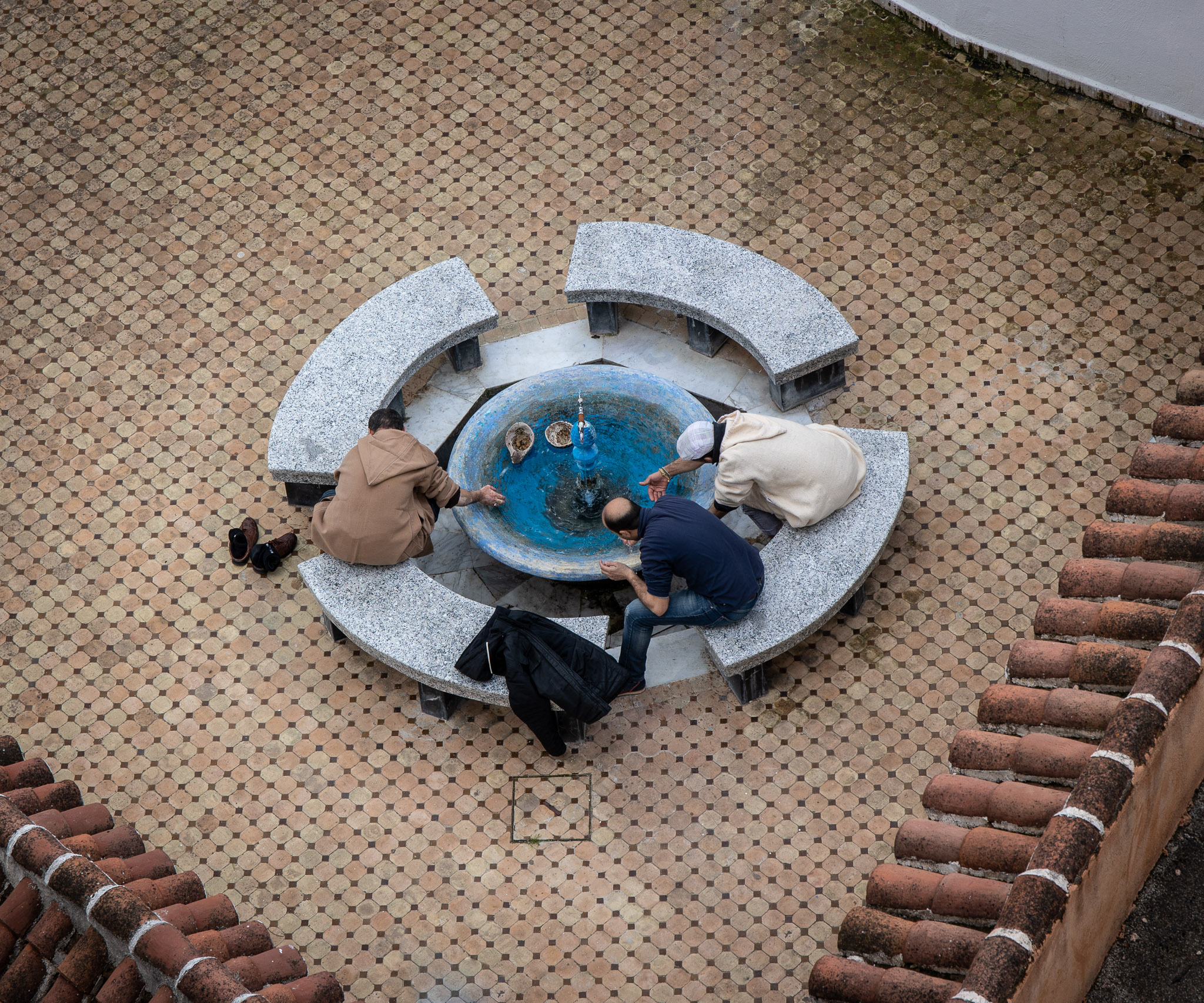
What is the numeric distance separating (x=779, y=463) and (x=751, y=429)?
18 cm

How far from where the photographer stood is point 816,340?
6.02 metres

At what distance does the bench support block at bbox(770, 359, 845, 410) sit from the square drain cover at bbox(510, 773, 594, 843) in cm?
204

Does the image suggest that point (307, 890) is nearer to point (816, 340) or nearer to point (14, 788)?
point (14, 788)

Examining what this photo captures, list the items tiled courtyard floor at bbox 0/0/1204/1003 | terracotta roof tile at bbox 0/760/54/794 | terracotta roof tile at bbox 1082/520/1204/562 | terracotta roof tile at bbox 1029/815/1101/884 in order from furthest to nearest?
1. tiled courtyard floor at bbox 0/0/1204/1003
2. terracotta roof tile at bbox 0/760/54/794
3. terracotta roof tile at bbox 1082/520/1204/562
4. terracotta roof tile at bbox 1029/815/1101/884

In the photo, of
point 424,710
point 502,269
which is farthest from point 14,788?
point 502,269

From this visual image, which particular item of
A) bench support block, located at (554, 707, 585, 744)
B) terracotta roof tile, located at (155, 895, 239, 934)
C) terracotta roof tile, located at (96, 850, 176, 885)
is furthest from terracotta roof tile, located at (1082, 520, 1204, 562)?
terracotta roof tile, located at (96, 850, 176, 885)

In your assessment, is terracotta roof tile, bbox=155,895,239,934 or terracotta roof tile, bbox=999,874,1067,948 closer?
terracotta roof tile, bbox=999,874,1067,948

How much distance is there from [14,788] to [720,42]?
5636 mm

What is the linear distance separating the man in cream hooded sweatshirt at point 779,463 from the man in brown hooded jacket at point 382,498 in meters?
0.97

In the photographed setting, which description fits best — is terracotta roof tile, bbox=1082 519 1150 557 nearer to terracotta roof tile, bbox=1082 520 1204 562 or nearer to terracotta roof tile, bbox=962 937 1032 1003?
terracotta roof tile, bbox=1082 520 1204 562

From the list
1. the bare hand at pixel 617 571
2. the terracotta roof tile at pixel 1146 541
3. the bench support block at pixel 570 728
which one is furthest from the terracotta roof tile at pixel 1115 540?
the bench support block at pixel 570 728

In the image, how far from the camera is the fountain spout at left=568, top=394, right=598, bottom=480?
5.68 meters

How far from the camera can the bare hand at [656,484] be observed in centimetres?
559

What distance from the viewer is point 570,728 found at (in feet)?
18.0
